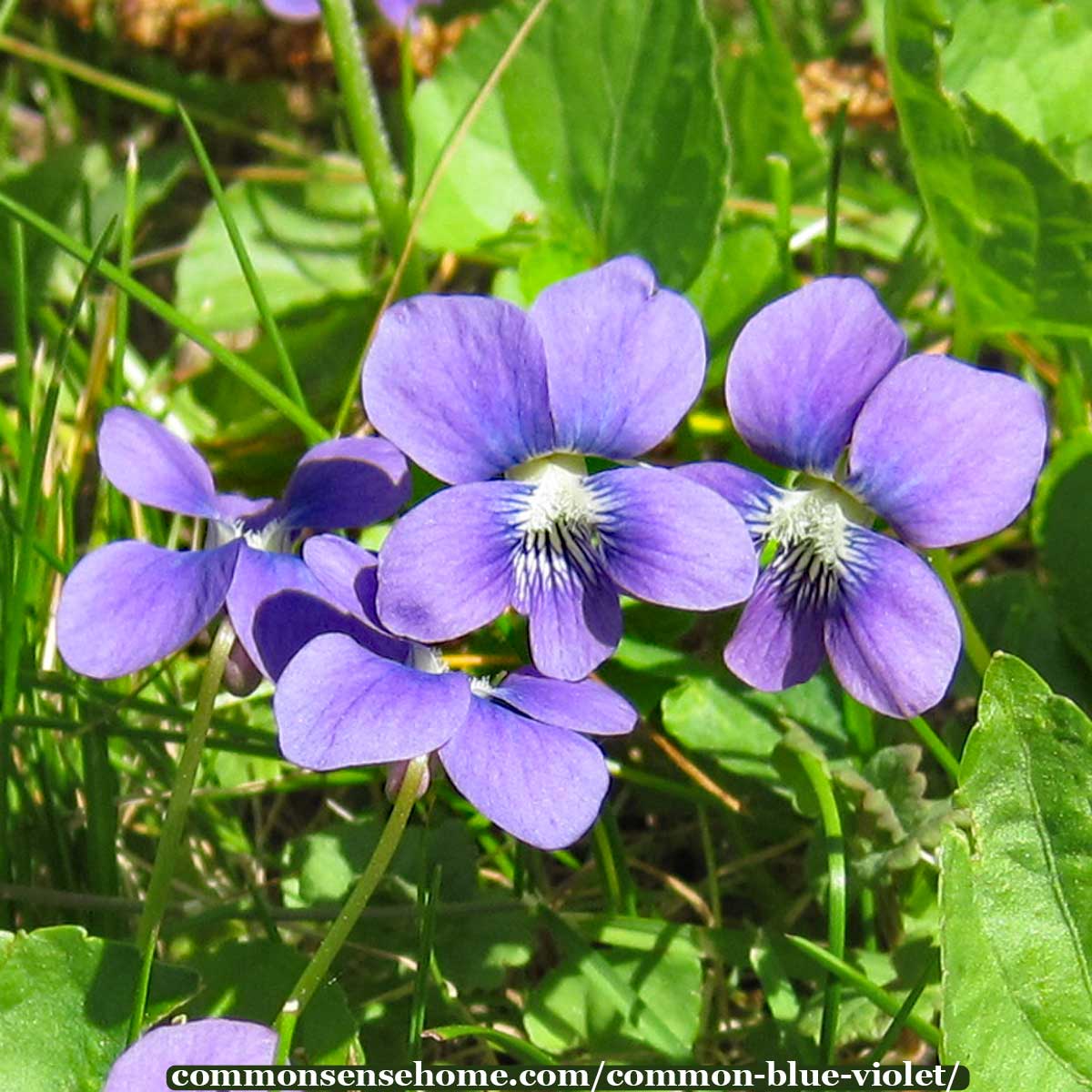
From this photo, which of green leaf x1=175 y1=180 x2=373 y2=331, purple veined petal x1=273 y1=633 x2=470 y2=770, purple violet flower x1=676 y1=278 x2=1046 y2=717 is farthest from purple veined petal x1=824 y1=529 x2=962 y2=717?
green leaf x1=175 y1=180 x2=373 y2=331

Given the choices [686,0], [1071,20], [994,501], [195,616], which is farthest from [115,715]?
[1071,20]

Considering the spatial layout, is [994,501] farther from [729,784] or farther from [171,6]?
[171,6]

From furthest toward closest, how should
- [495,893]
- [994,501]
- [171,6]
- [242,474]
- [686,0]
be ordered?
[171,6]
[242,474]
[686,0]
[495,893]
[994,501]

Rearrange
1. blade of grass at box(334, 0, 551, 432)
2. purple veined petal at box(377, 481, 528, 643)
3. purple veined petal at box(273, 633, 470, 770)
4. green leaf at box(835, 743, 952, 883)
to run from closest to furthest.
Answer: purple veined petal at box(273, 633, 470, 770)
purple veined petal at box(377, 481, 528, 643)
green leaf at box(835, 743, 952, 883)
blade of grass at box(334, 0, 551, 432)

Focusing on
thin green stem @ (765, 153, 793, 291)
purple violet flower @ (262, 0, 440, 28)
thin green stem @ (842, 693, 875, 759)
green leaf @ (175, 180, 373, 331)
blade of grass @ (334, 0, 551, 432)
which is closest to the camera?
thin green stem @ (842, 693, 875, 759)

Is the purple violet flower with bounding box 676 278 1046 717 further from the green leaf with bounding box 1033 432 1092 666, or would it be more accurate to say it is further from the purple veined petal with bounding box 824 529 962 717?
the green leaf with bounding box 1033 432 1092 666

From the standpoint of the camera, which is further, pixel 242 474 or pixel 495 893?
pixel 242 474
